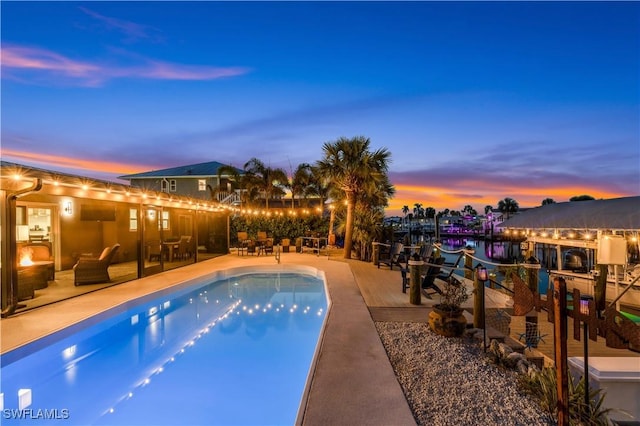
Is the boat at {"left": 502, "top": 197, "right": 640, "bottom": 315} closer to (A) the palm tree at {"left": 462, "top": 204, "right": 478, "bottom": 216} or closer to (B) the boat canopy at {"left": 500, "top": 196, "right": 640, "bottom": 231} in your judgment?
(B) the boat canopy at {"left": 500, "top": 196, "right": 640, "bottom": 231}

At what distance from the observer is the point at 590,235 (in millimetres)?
11836

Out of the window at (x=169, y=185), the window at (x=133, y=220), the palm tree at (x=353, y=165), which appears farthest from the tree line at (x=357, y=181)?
the window at (x=169, y=185)

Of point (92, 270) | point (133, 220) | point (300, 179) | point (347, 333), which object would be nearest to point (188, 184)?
point (300, 179)

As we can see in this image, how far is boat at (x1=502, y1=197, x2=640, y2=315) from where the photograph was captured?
9.11 meters

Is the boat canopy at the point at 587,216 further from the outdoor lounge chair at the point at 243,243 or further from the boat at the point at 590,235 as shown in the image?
the outdoor lounge chair at the point at 243,243

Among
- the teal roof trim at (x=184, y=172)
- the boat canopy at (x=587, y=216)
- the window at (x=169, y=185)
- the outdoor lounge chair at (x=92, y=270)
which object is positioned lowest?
the outdoor lounge chair at (x=92, y=270)

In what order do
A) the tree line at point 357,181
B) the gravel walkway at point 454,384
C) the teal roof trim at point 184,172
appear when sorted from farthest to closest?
the teal roof trim at point 184,172, the tree line at point 357,181, the gravel walkway at point 454,384

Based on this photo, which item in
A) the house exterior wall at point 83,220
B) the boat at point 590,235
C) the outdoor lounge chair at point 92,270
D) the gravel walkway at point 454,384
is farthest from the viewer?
the boat at point 590,235

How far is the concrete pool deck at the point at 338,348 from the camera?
288cm

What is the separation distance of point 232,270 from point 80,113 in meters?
11.0

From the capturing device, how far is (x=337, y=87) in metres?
14.9

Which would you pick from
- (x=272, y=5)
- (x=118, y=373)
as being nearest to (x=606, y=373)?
(x=118, y=373)

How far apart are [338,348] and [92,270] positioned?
774 centimetres

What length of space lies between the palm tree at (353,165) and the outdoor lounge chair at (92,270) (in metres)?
8.39
